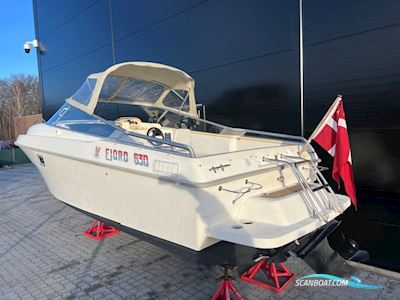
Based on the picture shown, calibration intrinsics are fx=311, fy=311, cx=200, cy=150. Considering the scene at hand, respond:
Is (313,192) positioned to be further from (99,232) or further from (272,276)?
(99,232)

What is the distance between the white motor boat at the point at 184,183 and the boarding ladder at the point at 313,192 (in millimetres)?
10

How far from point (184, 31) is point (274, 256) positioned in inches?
197

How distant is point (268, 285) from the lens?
9.70 ft

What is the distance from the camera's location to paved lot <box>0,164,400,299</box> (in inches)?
114

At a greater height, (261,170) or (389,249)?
(261,170)

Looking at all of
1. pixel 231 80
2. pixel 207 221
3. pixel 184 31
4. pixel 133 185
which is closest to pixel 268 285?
pixel 207 221

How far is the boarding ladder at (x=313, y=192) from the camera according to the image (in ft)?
8.65

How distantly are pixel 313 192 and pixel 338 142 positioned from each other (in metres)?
0.50

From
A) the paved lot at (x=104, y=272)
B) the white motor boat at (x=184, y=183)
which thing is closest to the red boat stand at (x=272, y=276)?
the paved lot at (x=104, y=272)

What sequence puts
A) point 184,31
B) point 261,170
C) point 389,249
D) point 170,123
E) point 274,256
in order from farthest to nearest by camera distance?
point 184,31
point 170,123
point 389,249
point 261,170
point 274,256

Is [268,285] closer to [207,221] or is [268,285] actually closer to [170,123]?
[207,221]

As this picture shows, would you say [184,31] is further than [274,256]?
Yes

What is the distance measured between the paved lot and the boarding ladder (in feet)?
2.67

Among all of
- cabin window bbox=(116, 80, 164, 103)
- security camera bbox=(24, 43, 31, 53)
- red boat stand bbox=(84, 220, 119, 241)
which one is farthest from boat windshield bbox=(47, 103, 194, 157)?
security camera bbox=(24, 43, 31, 53)
